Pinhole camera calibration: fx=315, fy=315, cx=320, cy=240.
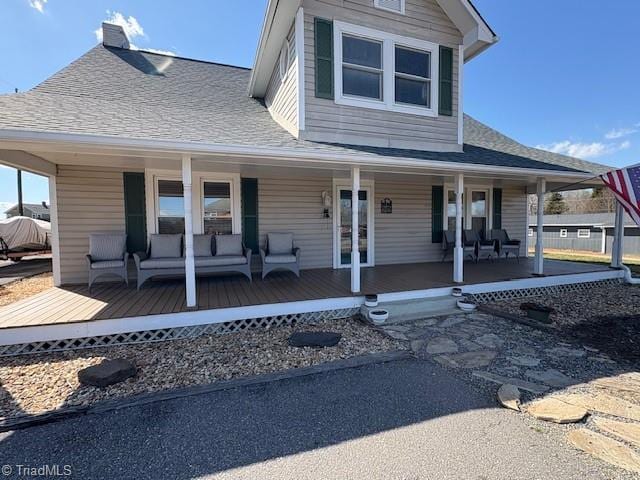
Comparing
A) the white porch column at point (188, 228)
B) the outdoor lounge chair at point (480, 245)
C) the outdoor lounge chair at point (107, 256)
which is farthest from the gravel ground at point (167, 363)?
the outdoor lounge chair at point (480, 245)

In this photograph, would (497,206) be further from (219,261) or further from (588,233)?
(588,233)

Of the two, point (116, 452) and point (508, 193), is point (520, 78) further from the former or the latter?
point (116, 452)

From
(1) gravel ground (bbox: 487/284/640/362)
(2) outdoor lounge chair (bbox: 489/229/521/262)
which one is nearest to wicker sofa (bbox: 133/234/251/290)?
(1) gravel ground (bbox: 487/284/640/362)

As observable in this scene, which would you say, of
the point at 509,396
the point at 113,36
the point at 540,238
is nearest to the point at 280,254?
the point at 509,396

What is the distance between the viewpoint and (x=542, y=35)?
16109 millimetres

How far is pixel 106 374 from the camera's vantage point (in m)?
3.04

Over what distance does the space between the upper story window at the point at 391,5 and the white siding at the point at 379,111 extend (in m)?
0.08

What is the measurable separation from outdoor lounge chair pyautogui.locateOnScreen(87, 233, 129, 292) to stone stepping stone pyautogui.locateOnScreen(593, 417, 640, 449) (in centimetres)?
653

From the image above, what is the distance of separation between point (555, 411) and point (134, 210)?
22.4ft

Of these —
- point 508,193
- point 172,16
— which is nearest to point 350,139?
point 508,193

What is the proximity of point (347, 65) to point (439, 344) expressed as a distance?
4.93m

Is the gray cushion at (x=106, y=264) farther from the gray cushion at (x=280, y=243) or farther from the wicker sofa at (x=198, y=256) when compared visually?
the gray cushion at (x=280, y=243)

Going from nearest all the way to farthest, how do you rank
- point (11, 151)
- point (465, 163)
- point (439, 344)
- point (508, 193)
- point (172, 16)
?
1. point (439, 344)
2. point (11, 151)
3. point (465, 163)
4. point (172, 16)
5. point (508, 193)

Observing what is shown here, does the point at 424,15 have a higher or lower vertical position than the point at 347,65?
higher
